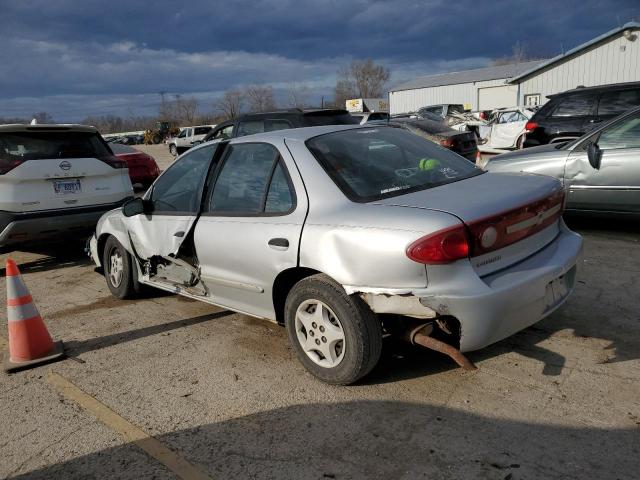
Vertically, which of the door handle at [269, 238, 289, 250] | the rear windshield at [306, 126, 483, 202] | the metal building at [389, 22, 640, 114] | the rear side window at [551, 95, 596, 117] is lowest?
the door handle at [269, 238, 289, 250]

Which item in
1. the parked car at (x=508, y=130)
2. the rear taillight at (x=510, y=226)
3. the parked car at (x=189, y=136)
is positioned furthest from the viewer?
the parked car at (x=189, y=136)

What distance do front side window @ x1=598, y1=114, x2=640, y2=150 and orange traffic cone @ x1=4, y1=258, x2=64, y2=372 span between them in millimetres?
5996

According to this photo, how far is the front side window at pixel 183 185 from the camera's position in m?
4.18

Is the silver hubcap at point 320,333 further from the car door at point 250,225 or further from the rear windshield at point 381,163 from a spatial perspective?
the rear windshield at point 381,163

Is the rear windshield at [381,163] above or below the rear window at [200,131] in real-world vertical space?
below

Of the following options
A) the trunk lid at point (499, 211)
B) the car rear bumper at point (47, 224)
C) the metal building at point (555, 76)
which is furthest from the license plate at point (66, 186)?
the metal building at point (555, 76)

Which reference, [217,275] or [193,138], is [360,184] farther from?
[193,138]

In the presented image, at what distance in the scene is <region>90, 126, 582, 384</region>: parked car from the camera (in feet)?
9.04

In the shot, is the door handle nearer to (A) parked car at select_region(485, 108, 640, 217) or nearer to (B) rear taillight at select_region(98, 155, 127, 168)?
(A) parked car at select_region(485, 108, 640, 217)

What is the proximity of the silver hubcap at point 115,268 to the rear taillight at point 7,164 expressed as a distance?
1.81m

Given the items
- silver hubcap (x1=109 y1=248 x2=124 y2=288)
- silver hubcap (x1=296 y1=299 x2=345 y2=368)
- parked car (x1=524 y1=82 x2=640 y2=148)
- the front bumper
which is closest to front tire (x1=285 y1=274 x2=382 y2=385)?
silver hubcap (x1=296 y1=299 x2=345 y2=368)

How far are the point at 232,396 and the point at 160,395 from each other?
1.55 ft

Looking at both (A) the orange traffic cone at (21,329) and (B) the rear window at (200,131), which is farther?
(B) the rear window at (200,131)

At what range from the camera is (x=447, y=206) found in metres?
2.87
